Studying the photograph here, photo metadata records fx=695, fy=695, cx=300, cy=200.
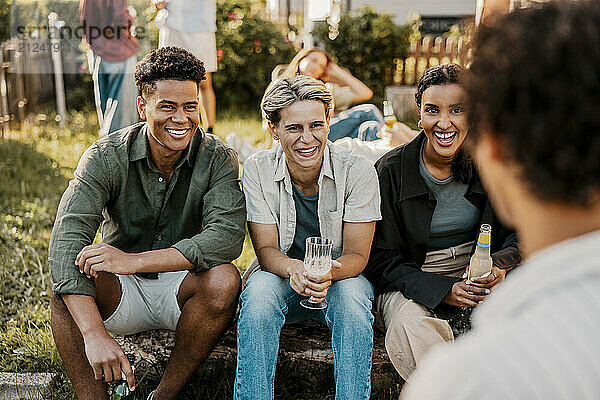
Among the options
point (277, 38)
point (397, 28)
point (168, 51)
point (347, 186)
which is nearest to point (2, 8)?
point (277, 38)

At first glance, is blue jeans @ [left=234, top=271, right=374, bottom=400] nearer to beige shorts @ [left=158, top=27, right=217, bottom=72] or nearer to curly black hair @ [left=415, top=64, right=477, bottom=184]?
curly black hair @ [left=415, top=64, right=477, bottom=184]

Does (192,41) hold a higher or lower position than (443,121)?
higher

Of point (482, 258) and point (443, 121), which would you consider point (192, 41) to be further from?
point (482, 258)

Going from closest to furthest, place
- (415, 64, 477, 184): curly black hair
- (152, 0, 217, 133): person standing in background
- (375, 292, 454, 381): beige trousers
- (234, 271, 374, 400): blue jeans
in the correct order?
1. (234, 271, 374, 400): blue jeans
2. (375, 292, 454, 381): beige trousers
3. (415, 64, 477, 184): curly black hair
4. (152, 0, 217, 133): person standing in background

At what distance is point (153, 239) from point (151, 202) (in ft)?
0.63

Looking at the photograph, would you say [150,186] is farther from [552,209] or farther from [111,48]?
[111,48]

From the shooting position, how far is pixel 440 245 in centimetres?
336

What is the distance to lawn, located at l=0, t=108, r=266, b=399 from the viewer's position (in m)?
3.65

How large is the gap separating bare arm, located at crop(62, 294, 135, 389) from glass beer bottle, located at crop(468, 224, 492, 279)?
1.53m

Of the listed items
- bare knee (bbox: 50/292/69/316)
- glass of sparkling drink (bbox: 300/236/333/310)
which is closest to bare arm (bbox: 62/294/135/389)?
bare knee (bbox: 50/292/69/316)

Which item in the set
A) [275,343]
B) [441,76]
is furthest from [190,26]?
[275,343]

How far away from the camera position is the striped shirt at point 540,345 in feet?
2.69

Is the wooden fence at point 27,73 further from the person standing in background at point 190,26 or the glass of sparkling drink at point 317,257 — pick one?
the glass of sparkling drink at point 317,257

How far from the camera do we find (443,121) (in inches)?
130
